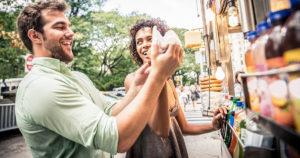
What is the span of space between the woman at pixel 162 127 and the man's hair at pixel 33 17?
89 centimetres

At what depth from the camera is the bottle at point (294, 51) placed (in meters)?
0.50

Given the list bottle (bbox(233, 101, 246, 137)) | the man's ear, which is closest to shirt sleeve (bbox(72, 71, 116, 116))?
the man's ear

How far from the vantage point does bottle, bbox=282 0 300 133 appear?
504 millimetres

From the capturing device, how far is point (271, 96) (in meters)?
0.65

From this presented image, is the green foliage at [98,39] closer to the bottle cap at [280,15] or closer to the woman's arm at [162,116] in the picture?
the woman's arm at [162,116]

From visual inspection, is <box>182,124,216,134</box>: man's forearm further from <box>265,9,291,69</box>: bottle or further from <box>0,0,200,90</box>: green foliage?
<box>0,0,200,90</box>: green foliage

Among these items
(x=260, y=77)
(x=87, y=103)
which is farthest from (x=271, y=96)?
(x=87, y=103)

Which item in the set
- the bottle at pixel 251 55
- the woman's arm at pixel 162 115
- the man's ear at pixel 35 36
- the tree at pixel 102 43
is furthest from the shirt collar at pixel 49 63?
the tree at pixel 102 43

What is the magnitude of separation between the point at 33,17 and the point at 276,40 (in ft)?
5.18

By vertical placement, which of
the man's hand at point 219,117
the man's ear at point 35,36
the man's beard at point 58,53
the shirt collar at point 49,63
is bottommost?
the man's hand at point 219,117

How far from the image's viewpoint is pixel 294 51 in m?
0.51

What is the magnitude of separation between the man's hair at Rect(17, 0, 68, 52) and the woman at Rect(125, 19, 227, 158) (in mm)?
892

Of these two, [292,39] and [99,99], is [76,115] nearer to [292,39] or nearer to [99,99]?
[99,99]

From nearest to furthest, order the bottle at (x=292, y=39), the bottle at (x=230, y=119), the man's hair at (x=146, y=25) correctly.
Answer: the bottle at (x=292, y=39)
the bottle at (x=230, y=119)
the man's hair at (x=146, y=25)
